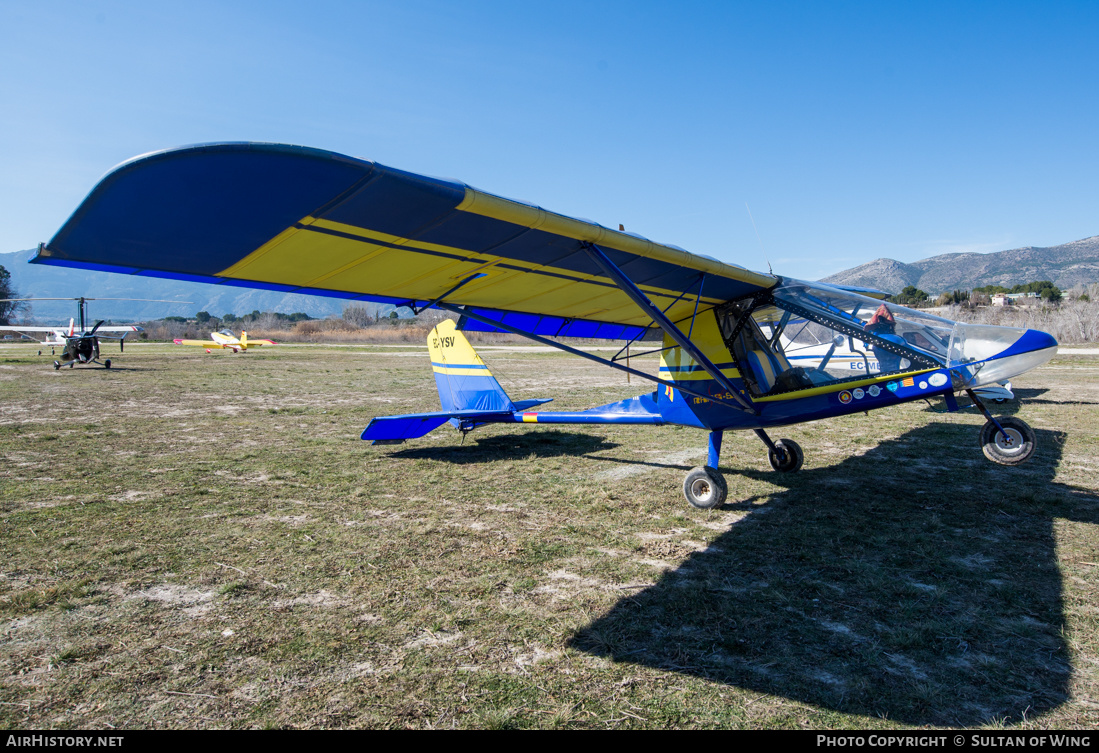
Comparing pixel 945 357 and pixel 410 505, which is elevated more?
pixel 945 357

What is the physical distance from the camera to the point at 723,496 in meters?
5.45

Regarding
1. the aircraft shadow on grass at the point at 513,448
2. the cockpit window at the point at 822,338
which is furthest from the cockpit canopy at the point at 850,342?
the aircraft shadow on grass at the point at 513,448

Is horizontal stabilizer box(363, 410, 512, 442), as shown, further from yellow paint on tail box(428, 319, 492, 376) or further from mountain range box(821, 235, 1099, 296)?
mountain range box(821, 235, 1099, 296)

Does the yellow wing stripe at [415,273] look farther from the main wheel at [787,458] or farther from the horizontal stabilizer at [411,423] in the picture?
the horizontal stabilizer at [411,423]

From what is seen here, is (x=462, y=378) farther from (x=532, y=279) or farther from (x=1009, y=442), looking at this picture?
(x=1009, y=442)

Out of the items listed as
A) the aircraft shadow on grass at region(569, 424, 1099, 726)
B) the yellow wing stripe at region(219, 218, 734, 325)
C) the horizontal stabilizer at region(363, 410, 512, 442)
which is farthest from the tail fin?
the aircraft shadow on grass at region(569, 424, 1099, 726)

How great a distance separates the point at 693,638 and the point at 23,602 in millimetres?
4169

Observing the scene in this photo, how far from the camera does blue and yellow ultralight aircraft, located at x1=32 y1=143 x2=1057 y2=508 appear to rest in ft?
8.79

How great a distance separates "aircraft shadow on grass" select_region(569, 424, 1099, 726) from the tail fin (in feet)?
13.3

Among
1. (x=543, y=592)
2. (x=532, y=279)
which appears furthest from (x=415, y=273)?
(x=543, y=592)

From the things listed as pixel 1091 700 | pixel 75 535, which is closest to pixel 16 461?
pixel 75 535
